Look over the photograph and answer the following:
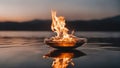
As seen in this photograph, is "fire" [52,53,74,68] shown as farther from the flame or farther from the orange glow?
the flame

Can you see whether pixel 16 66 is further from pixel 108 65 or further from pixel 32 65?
pixel 108 65

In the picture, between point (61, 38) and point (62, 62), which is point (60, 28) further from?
point (62, 62)

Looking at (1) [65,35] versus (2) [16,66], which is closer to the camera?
(2) [16,66]

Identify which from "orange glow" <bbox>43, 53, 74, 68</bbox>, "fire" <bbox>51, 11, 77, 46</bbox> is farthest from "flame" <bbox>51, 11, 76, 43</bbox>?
"orange glow" <bbox>43, 53, 74, 68</bbox>

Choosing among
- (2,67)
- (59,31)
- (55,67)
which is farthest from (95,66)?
(59,31)

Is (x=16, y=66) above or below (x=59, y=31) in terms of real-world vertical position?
below

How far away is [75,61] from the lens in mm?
19375

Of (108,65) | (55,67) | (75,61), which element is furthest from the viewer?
(75,61)

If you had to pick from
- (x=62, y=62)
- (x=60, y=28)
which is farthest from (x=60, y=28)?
(x=62, y=62)

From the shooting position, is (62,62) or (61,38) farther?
(61,38)

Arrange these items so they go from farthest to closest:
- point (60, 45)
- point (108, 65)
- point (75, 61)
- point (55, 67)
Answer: point (60, 45), point (75, 61), point (108, 65), point (55, 67)

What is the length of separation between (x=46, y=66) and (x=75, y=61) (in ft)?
8.12

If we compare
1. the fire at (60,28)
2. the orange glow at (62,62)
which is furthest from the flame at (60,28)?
the orange glow at (62,62)

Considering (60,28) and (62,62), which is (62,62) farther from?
(60,28)
